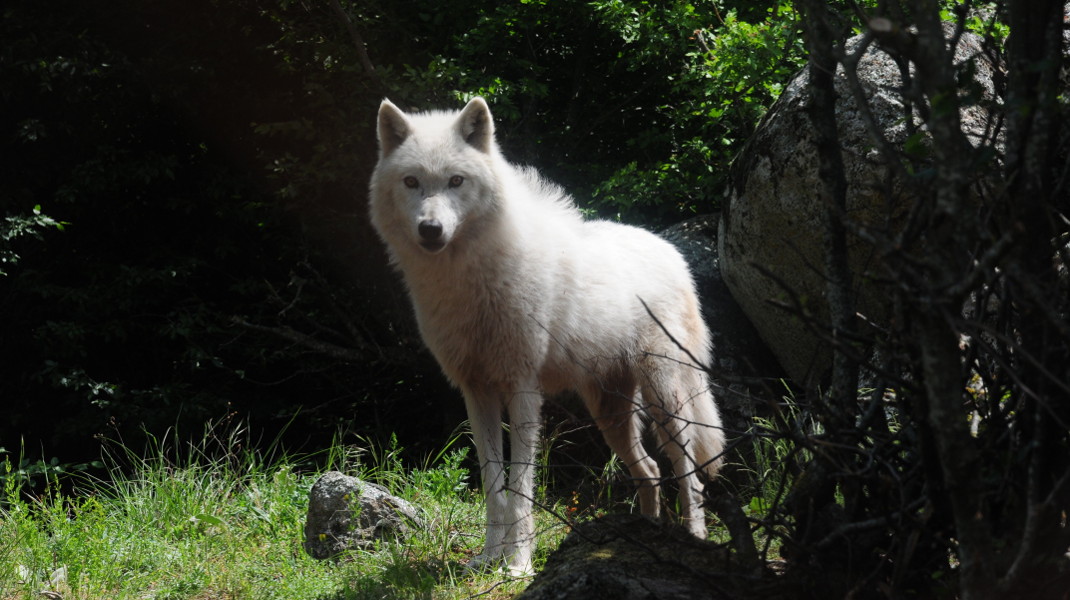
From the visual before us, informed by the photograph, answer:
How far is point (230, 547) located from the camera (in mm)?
4523

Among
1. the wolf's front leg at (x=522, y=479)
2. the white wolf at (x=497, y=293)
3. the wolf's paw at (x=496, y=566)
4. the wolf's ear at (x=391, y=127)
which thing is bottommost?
the wolf's paw at (x=496, y=566)

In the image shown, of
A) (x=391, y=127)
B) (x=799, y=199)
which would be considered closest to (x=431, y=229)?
(x=391, y=127)

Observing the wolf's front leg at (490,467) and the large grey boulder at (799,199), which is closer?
the wolf's front leg at (490,467)

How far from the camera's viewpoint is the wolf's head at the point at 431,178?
4293 mm

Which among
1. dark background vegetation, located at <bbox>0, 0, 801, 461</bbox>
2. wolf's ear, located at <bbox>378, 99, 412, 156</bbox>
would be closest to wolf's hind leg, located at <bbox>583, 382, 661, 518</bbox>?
wolf's ear, located at <bbox>378, 99, 412, 156</bbox>

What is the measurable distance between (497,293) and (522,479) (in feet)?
2.88

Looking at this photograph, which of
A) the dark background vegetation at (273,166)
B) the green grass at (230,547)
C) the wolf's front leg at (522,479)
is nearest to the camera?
the green grass at (230,547)

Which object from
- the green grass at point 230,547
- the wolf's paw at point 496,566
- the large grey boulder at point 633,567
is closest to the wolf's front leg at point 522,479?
the wolf's paw at point 496,566

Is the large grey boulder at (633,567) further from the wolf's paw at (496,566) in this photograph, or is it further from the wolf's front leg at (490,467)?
the wolf's front leg at (490,467)

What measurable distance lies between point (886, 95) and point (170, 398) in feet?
17.1

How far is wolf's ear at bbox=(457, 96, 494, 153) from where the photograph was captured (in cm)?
466

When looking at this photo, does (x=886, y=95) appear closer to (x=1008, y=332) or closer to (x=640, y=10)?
(x=640, y=10)

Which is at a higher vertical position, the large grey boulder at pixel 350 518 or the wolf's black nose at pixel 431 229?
the wolf's black nose at pixel 431 229

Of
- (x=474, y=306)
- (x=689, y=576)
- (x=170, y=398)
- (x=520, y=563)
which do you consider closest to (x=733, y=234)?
(x=474, y=306)
